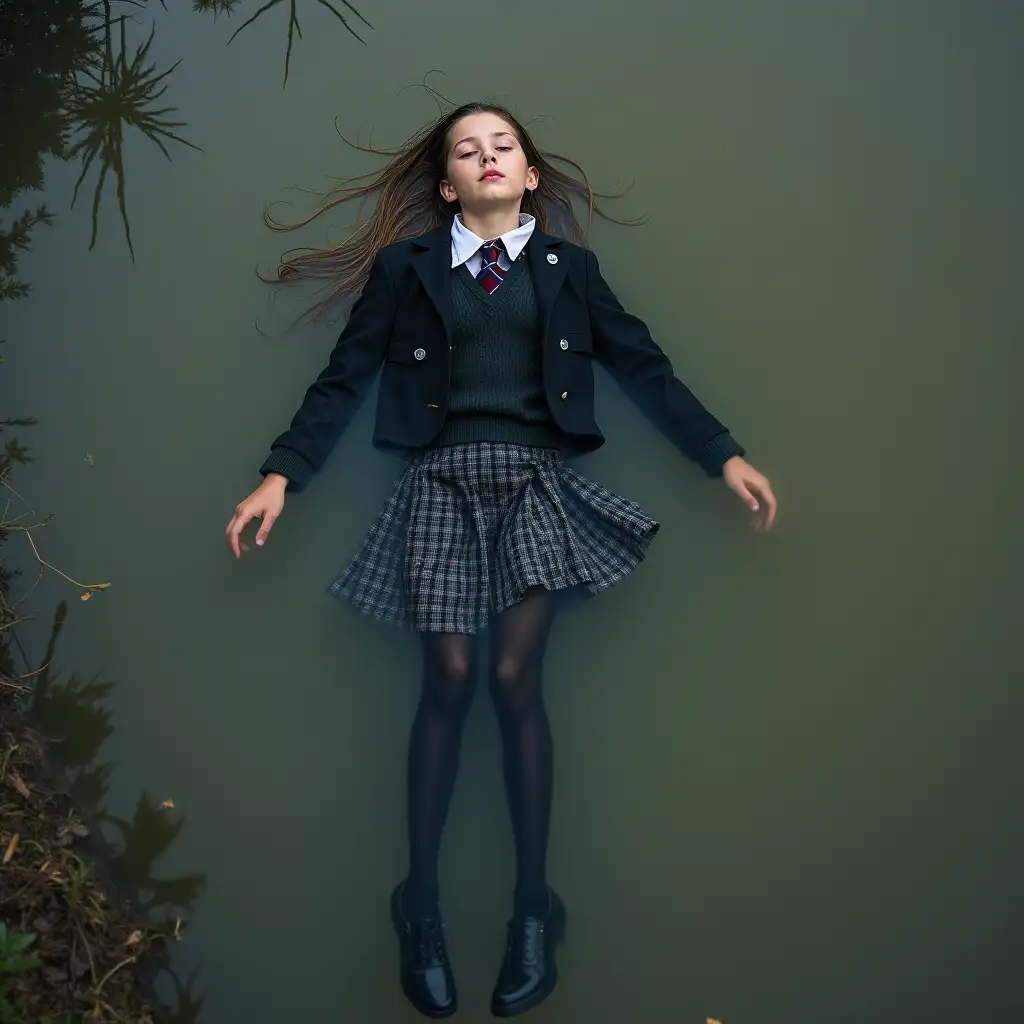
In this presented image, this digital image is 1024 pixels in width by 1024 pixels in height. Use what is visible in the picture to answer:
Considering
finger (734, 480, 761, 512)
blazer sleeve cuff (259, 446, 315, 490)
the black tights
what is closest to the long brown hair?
blazer sleeve cuff (259, 446, 315, 490)

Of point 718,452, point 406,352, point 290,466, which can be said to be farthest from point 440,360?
point 718,452

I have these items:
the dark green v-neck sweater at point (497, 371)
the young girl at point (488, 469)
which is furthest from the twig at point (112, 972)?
the dark green v-neck sweater at point (497, 371)

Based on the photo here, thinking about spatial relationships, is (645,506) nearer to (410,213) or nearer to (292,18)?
(410,213)

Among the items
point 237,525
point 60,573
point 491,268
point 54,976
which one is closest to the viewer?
point 54,976

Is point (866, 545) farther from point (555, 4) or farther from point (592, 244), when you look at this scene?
point (555, 4)

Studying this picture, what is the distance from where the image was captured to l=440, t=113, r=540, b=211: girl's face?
2.20 m

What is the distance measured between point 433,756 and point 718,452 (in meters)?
0.82

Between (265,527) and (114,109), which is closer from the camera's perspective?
(265,527)

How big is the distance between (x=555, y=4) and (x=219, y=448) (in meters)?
1.28

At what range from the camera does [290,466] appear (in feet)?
7.12

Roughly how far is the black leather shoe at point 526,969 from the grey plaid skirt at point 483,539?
57 centimetres

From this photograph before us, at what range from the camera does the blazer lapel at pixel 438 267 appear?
2180 millimetres

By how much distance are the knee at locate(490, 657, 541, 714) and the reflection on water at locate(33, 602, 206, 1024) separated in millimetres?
722

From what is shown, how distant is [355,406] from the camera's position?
2.31m
